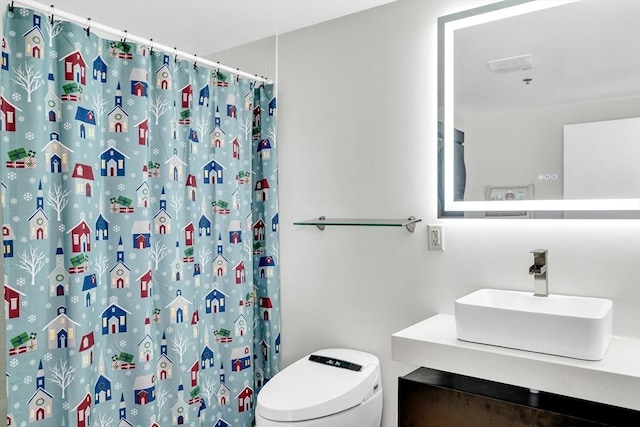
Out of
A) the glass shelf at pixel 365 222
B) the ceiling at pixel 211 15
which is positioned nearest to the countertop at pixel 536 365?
the glass shelf at pixel 365 222

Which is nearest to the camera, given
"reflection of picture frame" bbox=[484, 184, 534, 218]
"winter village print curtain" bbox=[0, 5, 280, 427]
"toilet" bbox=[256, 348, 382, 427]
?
"winter village print curtain" bbox=[0, 5, 280, 427]

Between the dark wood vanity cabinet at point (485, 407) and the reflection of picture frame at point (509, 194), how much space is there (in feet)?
2.23

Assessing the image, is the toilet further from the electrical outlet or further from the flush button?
the electrical outlet

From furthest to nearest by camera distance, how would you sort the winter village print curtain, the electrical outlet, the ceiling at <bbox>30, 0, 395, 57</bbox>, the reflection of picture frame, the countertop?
the ceiling at <bbox>30, 0, 395, 57</bbox>
the electrical outlet
the reflection of picture frame
the winter village print curtain
the countertop

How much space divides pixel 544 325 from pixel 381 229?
94cm

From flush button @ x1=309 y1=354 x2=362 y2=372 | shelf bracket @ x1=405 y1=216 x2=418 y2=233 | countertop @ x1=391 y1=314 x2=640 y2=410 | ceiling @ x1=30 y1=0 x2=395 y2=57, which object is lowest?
flush button @ x1=309 y1=354 x2=362 y2=372

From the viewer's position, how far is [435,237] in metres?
2.10

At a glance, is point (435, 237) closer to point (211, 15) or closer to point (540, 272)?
point (540, 272)

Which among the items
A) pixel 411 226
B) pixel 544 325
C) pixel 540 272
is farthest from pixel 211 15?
pixel 544 325

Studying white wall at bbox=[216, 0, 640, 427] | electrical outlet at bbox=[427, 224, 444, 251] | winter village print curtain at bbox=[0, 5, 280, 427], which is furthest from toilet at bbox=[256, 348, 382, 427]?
electrical outlet at bbox=[427, 224, 444, 251]

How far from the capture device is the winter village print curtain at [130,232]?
1.64 m

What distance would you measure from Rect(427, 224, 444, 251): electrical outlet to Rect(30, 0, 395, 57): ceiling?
111 cm

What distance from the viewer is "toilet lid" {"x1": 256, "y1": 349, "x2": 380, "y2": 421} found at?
1.79 metres

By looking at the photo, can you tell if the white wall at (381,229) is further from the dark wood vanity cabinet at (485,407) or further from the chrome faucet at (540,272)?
the dark wood vanity cabinet at (485,407)
